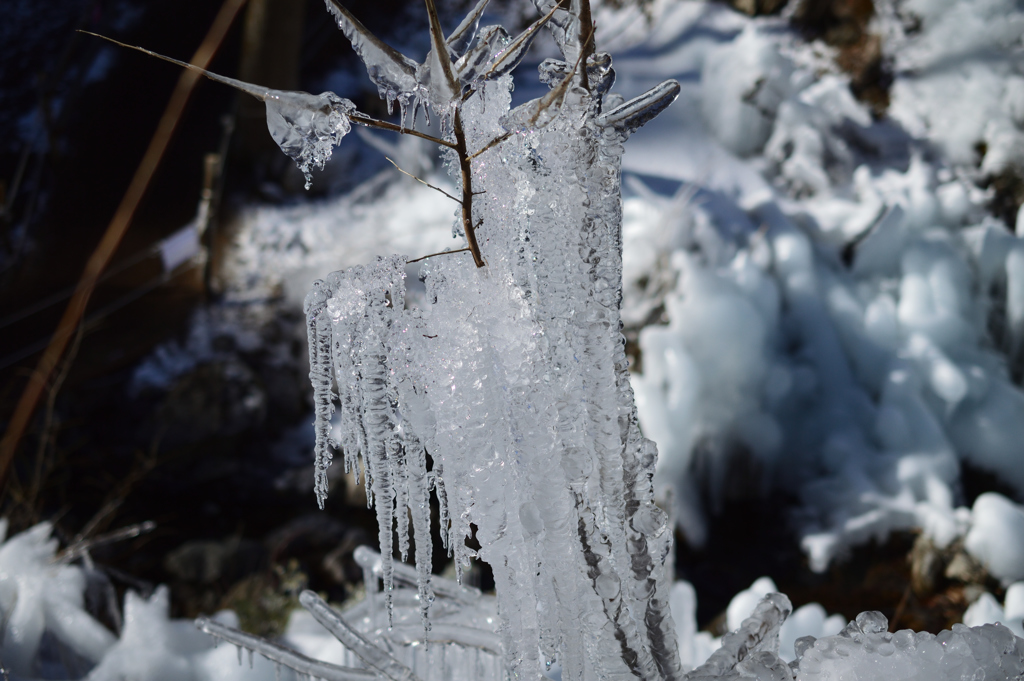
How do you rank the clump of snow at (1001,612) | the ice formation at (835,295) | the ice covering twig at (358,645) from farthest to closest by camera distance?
the ice formation at (835,295)
the clump of snow at (1001,612)
the ice covering twig at (358,645)

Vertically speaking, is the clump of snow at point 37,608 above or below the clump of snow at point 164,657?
above

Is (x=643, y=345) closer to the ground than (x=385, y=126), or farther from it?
farther from it

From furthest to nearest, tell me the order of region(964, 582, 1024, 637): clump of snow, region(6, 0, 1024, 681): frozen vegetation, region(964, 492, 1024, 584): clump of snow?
region(964, 492, 1024, 584): clump of snow → region(964, 582, 1024, 637): clump of snow → region(6, 0, 1024, 681): frozen vegetation

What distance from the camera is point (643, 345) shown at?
4.22 metres

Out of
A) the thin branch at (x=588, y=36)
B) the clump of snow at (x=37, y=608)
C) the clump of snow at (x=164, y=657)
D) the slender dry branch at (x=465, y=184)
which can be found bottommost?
the clump of snow at (x=164, y=657)

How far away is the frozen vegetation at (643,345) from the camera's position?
93 cm

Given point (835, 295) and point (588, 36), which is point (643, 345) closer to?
point (835, 295)

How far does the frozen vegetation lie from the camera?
3.04 feet

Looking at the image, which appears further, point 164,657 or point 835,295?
point 835,295

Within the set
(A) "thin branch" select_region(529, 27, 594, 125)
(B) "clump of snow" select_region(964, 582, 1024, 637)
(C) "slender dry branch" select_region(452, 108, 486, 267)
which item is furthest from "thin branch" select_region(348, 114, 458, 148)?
(B) "clump of snow" select_region(964, 582, 1024, 637)

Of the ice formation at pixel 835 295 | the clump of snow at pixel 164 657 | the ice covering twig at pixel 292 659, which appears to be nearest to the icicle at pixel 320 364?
the ice covering twig at pixel 292 659

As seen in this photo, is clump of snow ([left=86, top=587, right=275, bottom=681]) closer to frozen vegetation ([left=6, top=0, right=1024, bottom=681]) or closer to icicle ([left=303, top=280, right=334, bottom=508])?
frozen vegetation ([left=6, top=0, right=1024, bottom=681])

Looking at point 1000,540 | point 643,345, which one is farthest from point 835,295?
point 1000,540

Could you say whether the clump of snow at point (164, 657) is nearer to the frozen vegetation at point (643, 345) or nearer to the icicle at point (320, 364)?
the frozen vegetation at point (643, 345)
